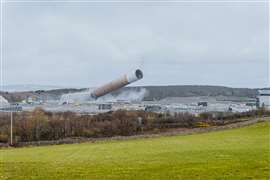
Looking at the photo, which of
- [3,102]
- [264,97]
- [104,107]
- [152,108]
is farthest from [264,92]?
[3,102]

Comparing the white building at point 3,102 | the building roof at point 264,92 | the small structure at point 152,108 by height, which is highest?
the building roof at point 264,92

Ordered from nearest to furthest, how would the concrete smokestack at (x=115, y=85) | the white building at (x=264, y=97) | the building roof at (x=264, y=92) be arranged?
the concrete smokestack at (x=115, y=85) → the white building at (x=264, y=97) → the building roof at (x=264, y=92)

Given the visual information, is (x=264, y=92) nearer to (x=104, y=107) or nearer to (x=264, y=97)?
(x=264, y=97)

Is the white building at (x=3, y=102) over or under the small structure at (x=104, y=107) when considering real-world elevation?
over

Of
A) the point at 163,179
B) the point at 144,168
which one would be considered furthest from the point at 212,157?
the point at 163,179

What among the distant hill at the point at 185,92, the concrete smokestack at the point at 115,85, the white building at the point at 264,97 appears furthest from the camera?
the distant hill at the point at 185,92

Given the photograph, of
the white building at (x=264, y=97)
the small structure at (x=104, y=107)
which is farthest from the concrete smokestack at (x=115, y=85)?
the white building at (x=264, y=97)

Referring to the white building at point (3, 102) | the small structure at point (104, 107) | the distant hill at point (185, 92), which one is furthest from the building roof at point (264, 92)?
the white building at point (3, 102)

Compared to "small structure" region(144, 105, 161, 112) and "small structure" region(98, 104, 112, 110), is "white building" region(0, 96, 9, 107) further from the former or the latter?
"small structure" region(144, 105, 161, 112)

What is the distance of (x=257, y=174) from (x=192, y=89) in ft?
164

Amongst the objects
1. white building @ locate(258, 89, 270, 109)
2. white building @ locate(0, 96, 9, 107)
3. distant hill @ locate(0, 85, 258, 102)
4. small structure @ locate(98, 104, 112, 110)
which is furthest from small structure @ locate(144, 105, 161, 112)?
white building @ locate(0, 96, 9, 107)

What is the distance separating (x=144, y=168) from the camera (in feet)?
24.2

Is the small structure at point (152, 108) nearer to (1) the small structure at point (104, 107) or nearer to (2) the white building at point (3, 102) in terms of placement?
(1) the small structure at point (104, 107)

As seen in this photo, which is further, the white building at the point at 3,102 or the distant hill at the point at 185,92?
the distant hill at the point at 185,92
